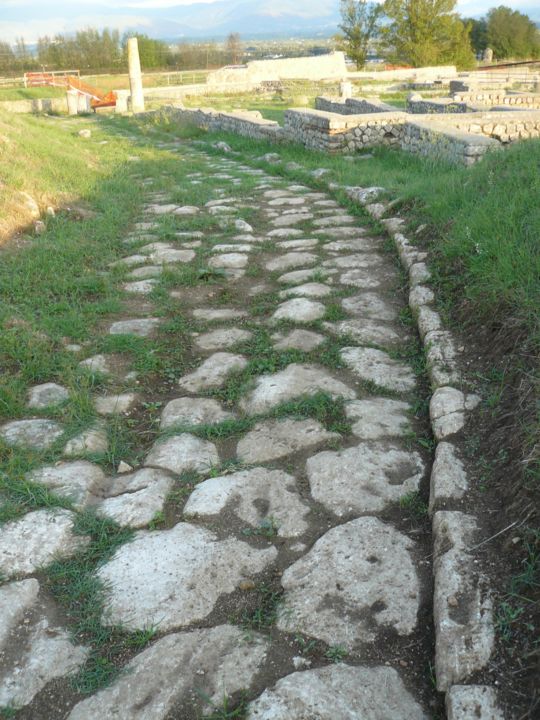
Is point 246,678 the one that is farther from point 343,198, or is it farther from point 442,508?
point 343,198

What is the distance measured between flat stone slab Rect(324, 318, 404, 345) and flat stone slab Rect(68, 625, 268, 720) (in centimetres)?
197

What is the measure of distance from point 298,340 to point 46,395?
1.31 metres

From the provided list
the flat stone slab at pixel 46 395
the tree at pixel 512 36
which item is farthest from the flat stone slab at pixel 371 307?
the tree at pixel 512 36

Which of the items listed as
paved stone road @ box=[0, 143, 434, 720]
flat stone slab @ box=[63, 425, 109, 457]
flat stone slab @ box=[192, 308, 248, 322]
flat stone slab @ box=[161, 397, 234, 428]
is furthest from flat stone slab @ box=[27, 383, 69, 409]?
flat stone slab @ box=[192, 308, 248, 322]

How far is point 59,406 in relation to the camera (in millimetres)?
2795

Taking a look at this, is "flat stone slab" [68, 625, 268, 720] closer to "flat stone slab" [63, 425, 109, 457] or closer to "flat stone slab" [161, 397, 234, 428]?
"flat stone slab" [63, 425, 109, 457]

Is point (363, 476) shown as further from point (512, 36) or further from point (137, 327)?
point (512, 36)

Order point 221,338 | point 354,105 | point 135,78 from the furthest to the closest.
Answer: point 135,78
point 354,105
point 221,338

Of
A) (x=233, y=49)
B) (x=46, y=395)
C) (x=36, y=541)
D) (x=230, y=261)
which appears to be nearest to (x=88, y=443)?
(x=46, y=395)

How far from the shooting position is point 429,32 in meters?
37.4

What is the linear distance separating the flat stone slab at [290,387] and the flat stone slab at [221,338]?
0.47 m

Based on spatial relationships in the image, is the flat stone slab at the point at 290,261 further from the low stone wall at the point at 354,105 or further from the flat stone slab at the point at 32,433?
the low stone wall at the point at 354,105

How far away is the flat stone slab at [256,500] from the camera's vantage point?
7.12 feet

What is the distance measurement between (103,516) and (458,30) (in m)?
42.3
